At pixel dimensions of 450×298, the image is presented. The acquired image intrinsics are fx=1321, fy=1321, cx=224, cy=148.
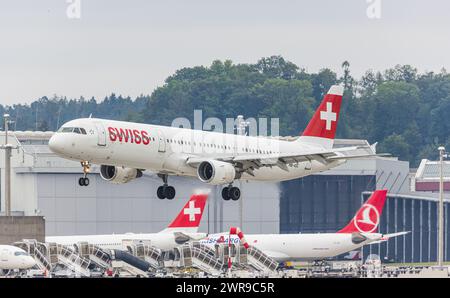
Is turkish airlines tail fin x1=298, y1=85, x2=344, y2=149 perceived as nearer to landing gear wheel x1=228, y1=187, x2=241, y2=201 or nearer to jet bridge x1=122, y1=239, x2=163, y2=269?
landing gear wheel x1=228, y1=187, x2=241, y2=201

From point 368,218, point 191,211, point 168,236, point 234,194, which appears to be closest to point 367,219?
point 368,218

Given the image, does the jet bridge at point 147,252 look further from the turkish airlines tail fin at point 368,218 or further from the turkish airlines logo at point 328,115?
the turkish airlines tail fin at point 368,218

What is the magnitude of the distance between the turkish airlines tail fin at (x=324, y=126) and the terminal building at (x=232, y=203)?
25.1 meters

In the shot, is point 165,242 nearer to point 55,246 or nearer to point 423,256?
point 55,246

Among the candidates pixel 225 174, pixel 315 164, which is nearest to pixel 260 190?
pixel 315 164

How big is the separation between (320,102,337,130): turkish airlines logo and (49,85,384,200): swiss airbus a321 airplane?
4.81 metres

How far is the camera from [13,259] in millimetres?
82562

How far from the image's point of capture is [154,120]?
194 meters

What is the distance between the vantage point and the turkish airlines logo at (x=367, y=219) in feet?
362

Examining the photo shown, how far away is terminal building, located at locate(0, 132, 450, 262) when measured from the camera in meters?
123

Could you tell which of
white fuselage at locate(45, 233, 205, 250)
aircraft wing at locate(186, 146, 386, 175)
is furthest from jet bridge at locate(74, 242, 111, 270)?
aircraft wing at locate(186, 146, 386, 175)

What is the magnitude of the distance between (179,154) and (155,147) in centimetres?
231

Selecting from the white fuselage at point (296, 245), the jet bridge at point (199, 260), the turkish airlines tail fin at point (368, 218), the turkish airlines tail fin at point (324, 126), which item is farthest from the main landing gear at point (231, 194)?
the turkish airlines tail fin at point (368, 218)
